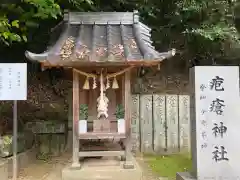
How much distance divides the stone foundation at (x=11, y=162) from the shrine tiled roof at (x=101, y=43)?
265 cm

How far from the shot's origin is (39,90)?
1176 centimetres

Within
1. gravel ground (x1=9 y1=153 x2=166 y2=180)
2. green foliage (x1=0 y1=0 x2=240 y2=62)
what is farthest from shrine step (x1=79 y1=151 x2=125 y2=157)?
green foliage (x1=0 y1=0 x2=240 y2=62)

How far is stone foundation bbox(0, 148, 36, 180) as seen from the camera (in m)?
7.44

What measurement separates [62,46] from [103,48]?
940 millimetres

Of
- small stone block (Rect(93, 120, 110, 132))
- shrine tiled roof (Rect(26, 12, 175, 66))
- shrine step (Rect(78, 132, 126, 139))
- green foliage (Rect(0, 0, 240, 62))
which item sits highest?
green foliage (Rect(0, 0, 240, 62))

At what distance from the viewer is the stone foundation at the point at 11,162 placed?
24.4 feet

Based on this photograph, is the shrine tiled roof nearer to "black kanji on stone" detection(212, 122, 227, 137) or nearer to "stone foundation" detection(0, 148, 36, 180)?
"black kanji on stone" detection(212, 122, 227, 137)

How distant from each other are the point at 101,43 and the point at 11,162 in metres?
3.66

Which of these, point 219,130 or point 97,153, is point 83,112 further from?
point 219,130

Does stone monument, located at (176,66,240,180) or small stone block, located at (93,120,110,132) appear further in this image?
small stone block, located at (93,120,110,132)

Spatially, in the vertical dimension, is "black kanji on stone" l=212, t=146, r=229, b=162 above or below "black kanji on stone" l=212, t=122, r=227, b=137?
below

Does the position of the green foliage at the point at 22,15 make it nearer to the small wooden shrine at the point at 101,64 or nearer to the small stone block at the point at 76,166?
the small wooden shrine at the point at 101,64

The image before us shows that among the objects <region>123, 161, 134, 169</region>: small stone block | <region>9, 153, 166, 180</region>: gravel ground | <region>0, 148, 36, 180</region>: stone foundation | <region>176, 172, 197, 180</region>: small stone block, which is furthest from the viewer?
<region>9, 153, 166, 180</region>: gravel ground

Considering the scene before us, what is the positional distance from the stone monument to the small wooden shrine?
136 centimetres
